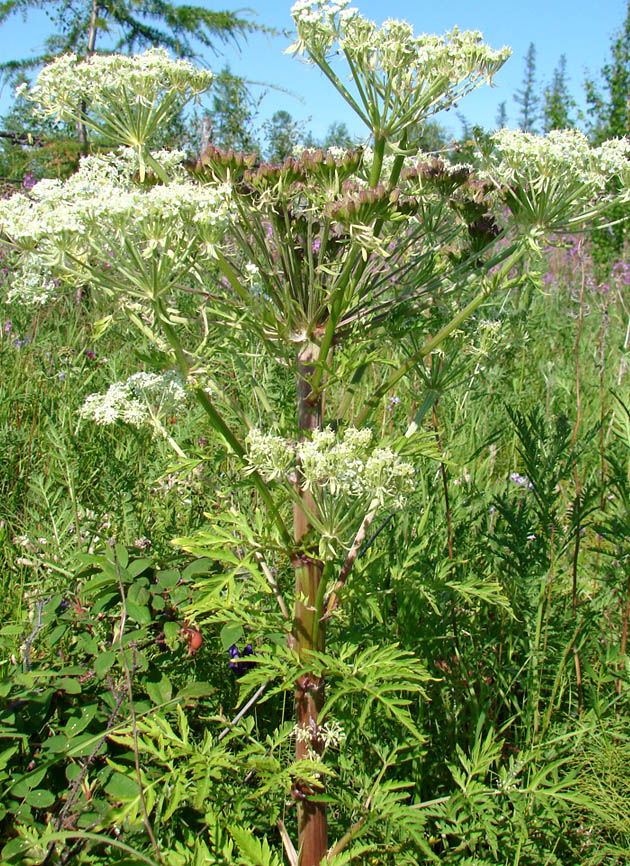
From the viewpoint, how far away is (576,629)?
2498mm

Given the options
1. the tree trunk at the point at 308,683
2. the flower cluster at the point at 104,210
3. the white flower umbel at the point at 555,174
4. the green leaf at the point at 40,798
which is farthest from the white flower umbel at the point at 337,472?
the green leaf at the point at 40,798

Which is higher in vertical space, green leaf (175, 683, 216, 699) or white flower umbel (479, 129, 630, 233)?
white flower umbel (479, 129, 630, 233)

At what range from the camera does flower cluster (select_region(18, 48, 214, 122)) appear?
1931 mm

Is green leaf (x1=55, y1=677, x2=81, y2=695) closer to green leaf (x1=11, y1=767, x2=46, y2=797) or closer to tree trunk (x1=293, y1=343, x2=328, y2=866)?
green leaf (x1=11, y1=767, x2=46, y2=797)

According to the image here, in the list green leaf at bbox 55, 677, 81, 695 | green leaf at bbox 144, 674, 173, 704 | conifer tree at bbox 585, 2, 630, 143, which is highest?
conifer tree at bbox 585, 2, 630, 143

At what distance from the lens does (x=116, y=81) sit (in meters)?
1.93

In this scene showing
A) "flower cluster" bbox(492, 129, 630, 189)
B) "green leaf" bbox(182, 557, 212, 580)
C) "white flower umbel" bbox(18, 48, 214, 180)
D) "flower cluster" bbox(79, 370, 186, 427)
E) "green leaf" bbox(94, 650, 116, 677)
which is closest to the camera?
"flower cluster" bbox(492, 129, 630, 189)

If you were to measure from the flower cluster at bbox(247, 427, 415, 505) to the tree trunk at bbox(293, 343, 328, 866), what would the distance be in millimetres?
157

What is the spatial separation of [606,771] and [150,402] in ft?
6.40

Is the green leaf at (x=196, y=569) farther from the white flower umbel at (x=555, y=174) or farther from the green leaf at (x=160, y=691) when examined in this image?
the white flower umbel at (x=555, y=174)

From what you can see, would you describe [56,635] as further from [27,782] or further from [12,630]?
[27,782]

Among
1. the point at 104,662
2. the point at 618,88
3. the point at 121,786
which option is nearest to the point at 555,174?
the point at 104,662

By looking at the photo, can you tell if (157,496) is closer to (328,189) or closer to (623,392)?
(328,189)

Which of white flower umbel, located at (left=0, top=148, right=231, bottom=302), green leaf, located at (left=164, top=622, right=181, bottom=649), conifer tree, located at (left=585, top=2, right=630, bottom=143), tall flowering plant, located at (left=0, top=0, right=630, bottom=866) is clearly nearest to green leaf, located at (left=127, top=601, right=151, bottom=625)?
green leaf, located at (left=164, top=622, right=181, bottom=649)
